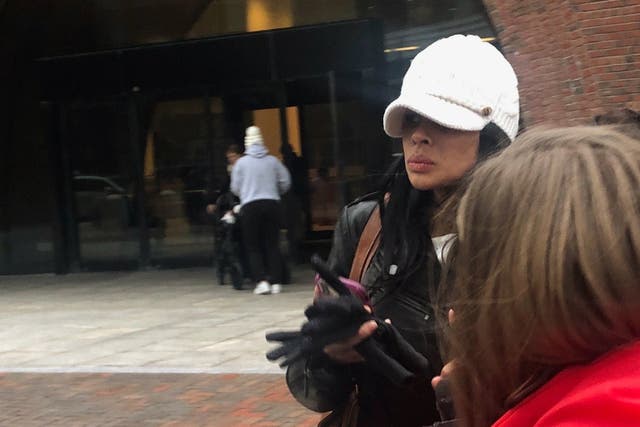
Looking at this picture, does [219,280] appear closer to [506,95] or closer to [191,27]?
[191,27]

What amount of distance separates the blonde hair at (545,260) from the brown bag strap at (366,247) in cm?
85

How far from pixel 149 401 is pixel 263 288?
4.93 meters

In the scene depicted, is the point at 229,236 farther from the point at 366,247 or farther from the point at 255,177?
the point at 366,247

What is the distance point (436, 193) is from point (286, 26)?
483 inches

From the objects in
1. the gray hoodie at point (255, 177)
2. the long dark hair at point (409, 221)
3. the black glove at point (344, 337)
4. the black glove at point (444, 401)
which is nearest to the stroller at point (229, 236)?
the gray hoodie at point (255, 177)

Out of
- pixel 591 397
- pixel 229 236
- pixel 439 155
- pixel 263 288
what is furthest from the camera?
pixel 229 236

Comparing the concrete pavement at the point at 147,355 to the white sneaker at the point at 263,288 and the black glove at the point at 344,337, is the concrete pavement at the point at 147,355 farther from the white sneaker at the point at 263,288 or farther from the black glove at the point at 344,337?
the black glove at the point at 344,337

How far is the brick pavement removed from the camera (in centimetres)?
603

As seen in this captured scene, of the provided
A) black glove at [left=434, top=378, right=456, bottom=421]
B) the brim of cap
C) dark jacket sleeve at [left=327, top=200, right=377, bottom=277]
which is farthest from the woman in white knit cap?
black glove at [left=434, top=378, right=456, bottom=421]

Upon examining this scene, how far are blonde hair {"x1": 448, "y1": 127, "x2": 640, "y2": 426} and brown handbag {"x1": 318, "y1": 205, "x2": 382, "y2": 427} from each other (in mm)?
796

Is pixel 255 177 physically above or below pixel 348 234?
below

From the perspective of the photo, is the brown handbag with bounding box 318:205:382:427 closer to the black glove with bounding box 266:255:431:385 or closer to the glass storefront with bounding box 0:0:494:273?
the black glove with bounding box 266:255:431:385

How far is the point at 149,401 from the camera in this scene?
6.57 m

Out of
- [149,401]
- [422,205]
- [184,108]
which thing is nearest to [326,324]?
[422,205]
